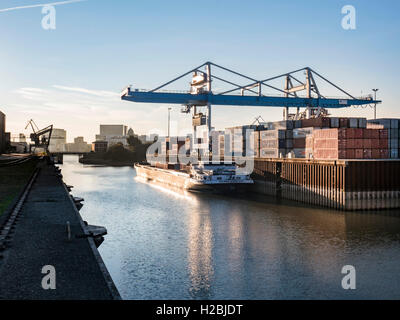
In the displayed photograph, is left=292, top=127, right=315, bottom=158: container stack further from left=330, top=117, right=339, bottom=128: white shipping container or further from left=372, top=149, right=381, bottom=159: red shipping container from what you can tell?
left=372, top=149, right=381, bottom=159: red shipping container

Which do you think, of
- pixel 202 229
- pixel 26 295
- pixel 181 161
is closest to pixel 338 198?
pixel 202 229

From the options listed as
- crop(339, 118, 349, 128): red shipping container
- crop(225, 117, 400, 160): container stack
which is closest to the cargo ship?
crop(225, 117, 400, 160): container stack

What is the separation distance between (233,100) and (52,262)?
219 ft

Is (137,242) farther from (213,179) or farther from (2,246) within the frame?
(213,179)

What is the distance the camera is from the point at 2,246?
49.7 feet

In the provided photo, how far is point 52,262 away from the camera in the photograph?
45.3 feet

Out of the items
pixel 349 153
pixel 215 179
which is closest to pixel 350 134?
pixel 349 153

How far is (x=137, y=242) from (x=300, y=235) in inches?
474

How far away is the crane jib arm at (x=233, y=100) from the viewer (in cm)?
7031

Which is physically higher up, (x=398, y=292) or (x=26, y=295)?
(x=26, y=295)

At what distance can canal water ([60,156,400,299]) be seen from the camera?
1761 centimetres

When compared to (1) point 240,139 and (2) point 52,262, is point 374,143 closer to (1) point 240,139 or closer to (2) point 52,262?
(1) point 240,139

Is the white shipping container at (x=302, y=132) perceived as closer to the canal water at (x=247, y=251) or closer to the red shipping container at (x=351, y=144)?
the red shipping container at (x=351, y=144)

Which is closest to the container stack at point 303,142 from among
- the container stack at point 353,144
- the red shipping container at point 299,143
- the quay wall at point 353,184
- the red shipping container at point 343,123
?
the red shipping container at point 299,143
